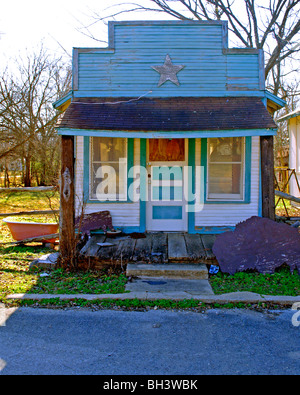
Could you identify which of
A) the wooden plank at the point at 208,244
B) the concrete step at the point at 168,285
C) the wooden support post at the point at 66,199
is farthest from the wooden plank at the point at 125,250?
the wooden plank at the point at 208,244

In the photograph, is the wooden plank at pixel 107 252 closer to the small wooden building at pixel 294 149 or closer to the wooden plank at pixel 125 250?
the wooden plank at pixel 125 250

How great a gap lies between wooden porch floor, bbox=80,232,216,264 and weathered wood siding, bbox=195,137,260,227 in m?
0.41

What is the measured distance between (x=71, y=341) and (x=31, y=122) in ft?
61.1

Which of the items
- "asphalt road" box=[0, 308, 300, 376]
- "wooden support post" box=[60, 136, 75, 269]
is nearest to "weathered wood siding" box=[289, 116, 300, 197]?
"wooden support post" box=[60, 136, 75, 269]

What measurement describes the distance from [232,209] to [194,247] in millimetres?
1615

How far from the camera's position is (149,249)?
22.1ft

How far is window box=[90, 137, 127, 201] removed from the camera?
313 inches

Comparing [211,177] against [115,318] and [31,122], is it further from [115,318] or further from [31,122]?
[31,122]

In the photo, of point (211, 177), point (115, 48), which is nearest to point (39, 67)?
point (115, 48)

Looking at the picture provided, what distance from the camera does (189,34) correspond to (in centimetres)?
784

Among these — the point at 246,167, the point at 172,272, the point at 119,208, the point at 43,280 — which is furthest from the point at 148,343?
the point at 246,167

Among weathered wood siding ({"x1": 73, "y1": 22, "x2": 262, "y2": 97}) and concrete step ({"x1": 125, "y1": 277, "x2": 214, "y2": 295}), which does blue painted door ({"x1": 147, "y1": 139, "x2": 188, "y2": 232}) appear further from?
concrete step ({"x1": 125, "y1": 277, "x2": 214, "y2": 295})

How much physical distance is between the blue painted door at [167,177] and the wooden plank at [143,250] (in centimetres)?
89

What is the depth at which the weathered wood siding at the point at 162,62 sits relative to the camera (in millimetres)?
7805
